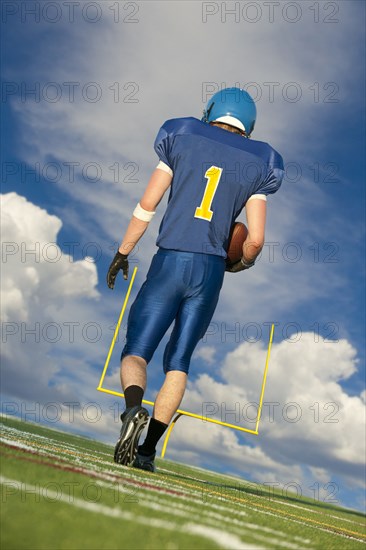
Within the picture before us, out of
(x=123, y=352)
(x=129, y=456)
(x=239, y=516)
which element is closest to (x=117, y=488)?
(x=239, y=516)

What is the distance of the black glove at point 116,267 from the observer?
4.14m

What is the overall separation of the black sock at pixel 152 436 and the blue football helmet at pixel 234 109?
202cm

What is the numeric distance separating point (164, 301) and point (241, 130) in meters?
1.34

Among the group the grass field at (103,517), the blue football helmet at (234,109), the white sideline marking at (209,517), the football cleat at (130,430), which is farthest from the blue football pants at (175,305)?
the white sideline marking at (209,517)

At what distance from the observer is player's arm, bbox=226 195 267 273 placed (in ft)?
12.8

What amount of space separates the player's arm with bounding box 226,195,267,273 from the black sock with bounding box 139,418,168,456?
1.19 meters

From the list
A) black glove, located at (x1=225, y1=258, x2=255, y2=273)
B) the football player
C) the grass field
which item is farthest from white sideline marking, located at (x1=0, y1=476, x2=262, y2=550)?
black glove, located at (x1=225, y1=258, x2=255, y2=273)

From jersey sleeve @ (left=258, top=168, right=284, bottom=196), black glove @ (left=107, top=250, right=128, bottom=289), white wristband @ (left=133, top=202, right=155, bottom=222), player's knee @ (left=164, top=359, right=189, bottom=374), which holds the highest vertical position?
jersey sleeve @ (left=258, top=168, right=284, bottom=196)

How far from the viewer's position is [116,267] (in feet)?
13.6

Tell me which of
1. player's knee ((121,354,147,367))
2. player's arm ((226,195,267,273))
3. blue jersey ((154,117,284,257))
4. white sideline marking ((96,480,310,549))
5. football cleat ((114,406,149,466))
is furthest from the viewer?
player's arm ((226,195,267,273))

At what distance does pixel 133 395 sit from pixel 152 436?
36 centimetres

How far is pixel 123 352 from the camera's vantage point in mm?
3758

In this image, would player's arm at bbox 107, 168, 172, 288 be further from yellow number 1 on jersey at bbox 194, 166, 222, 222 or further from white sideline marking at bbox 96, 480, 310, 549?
Result: white sideline marking at bbox 96, 480, 310, 549

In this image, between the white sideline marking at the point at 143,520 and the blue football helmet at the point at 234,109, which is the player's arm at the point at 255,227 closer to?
the blue football helmet at the point at 234,109
